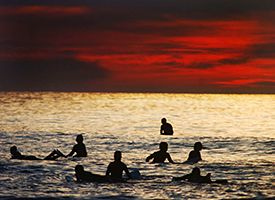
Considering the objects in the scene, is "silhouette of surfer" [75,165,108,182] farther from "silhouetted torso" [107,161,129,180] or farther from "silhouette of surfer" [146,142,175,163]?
"silhouette of surfer" [146,142,175,163]

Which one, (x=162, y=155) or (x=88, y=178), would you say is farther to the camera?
(x=162, y=155)

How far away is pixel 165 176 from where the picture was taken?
93.4ft

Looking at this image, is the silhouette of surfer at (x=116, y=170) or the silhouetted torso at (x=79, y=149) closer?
the silhouette of surfer at (x=116, y=170)

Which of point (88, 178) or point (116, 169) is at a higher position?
point (116, 169)

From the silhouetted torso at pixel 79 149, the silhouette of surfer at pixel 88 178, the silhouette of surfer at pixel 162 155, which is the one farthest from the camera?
the silhouetted torso at pixel 79 149

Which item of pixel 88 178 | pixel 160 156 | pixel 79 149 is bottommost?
pixel 88 178

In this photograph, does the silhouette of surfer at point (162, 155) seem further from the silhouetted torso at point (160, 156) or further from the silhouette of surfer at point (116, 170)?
the silhouette of surfer at point (116, 170)

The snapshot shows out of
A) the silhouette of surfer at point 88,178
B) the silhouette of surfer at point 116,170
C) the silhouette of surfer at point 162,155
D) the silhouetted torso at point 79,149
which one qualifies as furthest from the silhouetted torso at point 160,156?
the silhouette of surfer at point 88,178

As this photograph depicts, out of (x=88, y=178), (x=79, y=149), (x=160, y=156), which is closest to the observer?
(x=88, y=178)

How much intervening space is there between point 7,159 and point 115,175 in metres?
10.6

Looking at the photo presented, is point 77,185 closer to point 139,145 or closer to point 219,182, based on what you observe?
Answer: point 219,182

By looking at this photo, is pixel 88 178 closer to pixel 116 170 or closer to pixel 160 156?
pixel 116 170

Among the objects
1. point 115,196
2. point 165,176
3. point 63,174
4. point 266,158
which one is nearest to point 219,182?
point 165,176

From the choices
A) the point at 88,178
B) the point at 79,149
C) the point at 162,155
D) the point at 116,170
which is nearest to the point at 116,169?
the point at 116,170
